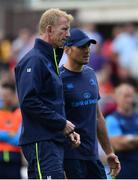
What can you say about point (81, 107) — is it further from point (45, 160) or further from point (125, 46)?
point (125, 46)

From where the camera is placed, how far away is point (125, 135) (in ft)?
37.1

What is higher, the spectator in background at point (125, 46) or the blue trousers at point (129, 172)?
the blue trousers at point (129, 172)

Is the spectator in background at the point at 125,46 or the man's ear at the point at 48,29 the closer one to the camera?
the man's ear at the point at 48,29

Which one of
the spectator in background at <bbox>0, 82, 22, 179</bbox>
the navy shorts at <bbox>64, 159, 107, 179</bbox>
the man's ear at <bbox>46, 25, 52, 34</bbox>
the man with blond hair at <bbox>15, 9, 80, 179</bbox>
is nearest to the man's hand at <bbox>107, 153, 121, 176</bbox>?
the navy shorts at <bbox>64, 159, 107, 179</bbox>

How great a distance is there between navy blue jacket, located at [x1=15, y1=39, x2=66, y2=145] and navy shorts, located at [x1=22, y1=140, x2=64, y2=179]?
0.06 metres

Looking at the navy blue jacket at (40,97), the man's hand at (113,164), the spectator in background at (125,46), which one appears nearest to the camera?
the navy blue jacket at (40,97)

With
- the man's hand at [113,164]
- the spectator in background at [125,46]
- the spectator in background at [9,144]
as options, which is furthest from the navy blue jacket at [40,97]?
the spectator in background at [125,46]

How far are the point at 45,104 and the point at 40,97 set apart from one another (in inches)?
3.2

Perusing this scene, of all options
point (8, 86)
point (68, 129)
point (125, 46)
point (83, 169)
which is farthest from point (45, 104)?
point (125, 46)

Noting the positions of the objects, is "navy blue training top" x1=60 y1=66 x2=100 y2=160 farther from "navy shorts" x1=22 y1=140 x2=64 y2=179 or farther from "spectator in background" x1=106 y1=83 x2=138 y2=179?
"spectator in background" x1=106 y1=83 x2=138 y2=179

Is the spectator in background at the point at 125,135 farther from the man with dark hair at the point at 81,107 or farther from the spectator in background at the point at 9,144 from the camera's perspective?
the man with dark hair at the point at 81,107

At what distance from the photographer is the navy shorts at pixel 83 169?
909cm

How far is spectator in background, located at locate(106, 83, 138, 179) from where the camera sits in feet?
36.6

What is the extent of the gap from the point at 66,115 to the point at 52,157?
0.90 metres
